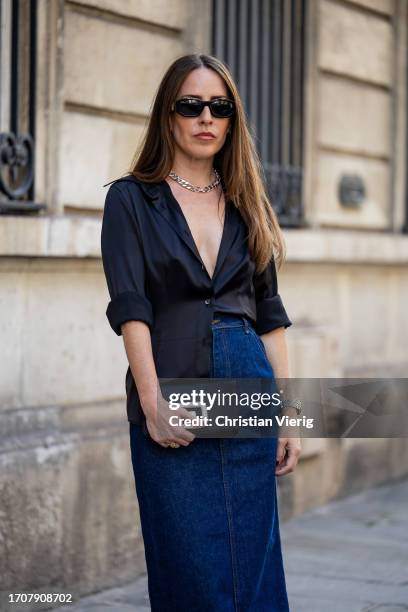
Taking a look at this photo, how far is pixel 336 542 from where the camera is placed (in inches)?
265

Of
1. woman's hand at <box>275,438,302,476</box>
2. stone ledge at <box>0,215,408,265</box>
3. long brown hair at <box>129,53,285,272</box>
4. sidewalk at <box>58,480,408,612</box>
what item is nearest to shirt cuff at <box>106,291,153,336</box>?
long brown hair at <box>129,53,285,272</box>

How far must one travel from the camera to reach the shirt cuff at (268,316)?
3.87 metres

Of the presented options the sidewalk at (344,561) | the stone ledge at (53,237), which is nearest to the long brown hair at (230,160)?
the stone ledge at (53,237)

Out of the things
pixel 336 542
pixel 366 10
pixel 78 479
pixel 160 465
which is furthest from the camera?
pixel 366 10

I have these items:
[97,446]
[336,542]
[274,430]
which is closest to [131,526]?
[97,446]

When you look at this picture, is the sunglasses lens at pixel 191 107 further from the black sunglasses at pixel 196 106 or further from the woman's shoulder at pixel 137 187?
the woman's shoulder at pixel 137 187

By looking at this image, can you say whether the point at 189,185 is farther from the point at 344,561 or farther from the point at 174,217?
the point at 344,561

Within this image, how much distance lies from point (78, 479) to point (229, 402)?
2.04 metres

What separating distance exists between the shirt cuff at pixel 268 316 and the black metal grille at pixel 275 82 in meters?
3.52

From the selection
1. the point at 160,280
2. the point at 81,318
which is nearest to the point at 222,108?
the point at 160,280

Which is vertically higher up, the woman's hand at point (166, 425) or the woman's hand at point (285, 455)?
the woman's hand at point (166, 425)

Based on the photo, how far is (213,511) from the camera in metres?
3.58

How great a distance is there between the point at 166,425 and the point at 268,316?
22.3 inches

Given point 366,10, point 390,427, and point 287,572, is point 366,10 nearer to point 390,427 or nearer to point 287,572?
point 390,427
